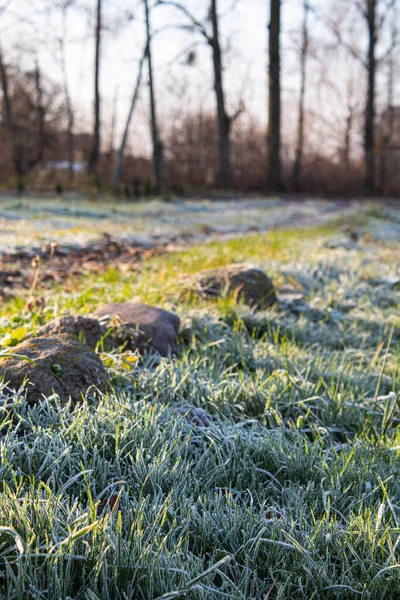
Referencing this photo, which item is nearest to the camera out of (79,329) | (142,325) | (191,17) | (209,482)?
(209,482)

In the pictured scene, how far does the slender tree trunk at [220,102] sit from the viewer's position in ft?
63.9

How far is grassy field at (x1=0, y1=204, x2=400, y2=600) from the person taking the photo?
115 centimetres

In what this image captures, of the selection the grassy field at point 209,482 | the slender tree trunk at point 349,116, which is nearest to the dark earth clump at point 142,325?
the grassy field at point 209,482

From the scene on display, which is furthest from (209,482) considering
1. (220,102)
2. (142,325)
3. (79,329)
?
(220,102)

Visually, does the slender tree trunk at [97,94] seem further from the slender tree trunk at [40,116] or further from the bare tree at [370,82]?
the bare tree at [370,82]

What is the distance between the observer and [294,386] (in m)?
2.26

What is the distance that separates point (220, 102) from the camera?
20438 mm

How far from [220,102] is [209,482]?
2089cm

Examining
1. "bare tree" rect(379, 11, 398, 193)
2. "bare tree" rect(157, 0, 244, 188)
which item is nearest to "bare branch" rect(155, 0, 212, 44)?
"bare tree" rect(157, 0, 244, 188)

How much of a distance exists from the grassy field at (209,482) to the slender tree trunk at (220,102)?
19.4 metres

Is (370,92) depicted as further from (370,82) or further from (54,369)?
(54,369)

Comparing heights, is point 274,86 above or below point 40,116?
above

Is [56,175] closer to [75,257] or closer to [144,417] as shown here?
[75,257]

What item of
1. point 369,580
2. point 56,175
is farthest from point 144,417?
point 56,175
